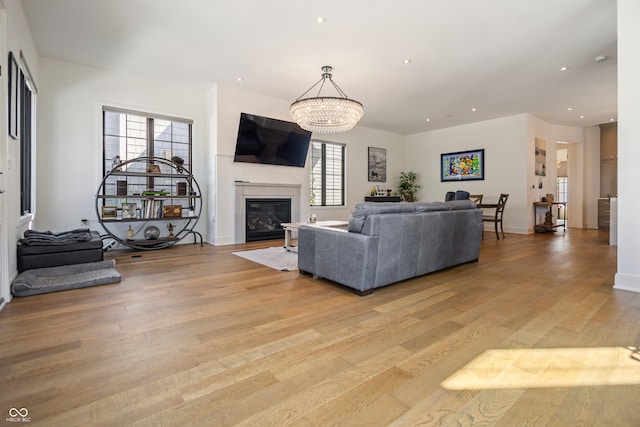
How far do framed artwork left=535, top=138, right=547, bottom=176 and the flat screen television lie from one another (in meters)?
5.46

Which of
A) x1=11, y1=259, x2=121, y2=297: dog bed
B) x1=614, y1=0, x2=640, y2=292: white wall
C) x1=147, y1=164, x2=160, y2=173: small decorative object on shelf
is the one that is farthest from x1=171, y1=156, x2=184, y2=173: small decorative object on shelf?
x1=614, y1=0, x2=640, y2=292: white wall

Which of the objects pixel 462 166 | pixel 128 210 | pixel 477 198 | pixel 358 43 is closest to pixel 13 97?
pixel 128 210

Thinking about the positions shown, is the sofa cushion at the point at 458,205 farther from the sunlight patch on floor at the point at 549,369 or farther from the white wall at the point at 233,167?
the white wall at the point at 233,167

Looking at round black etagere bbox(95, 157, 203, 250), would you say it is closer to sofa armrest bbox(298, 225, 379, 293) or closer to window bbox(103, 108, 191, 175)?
window bbox(103, 108, 191, 175)

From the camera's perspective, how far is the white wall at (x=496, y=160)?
7.26 meters

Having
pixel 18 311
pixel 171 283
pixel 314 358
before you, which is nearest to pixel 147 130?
pixel 171 283

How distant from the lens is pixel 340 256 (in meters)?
2.96

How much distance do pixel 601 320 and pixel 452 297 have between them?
3.19 ft

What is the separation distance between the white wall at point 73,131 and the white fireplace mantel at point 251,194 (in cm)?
199

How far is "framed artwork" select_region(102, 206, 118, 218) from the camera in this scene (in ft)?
15.4

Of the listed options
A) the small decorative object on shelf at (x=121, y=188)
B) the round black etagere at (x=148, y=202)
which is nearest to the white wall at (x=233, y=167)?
the round black etagere at (x=148, y=202)

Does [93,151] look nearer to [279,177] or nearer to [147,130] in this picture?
[147,130]

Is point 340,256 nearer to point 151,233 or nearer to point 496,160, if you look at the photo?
point 151,233

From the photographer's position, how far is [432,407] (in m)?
1.31
